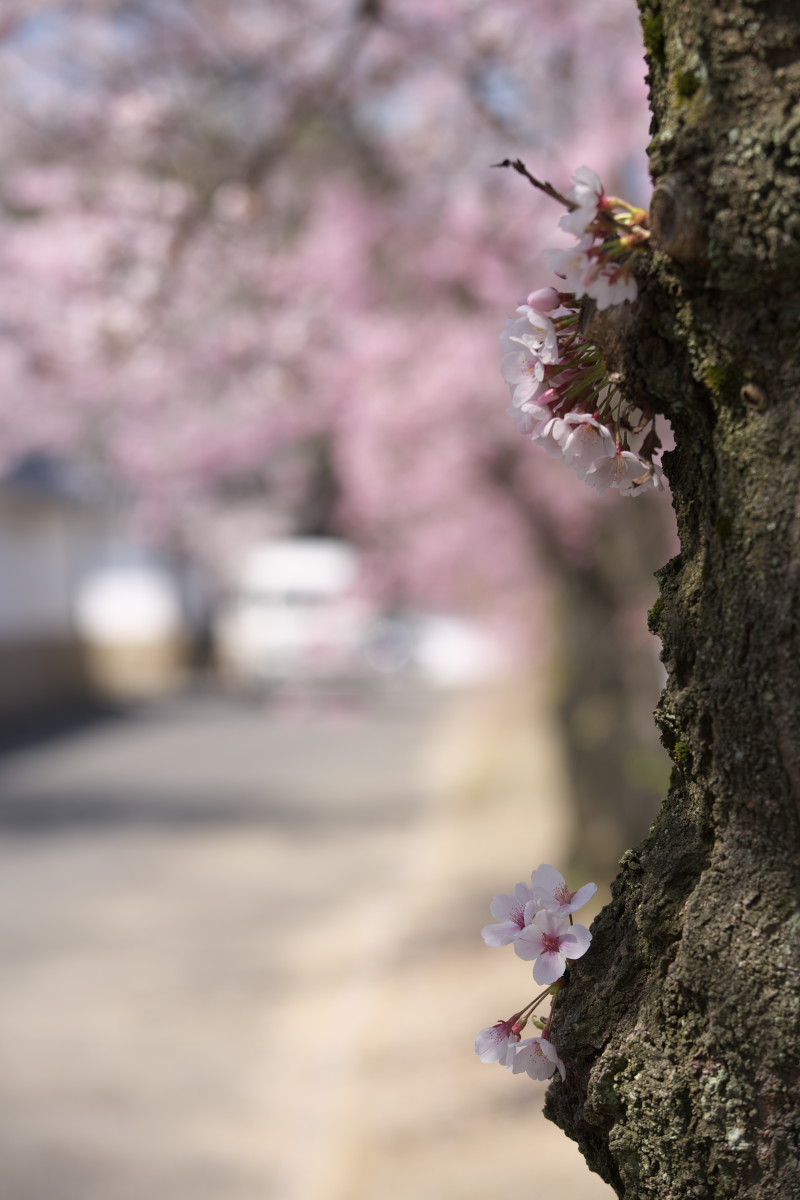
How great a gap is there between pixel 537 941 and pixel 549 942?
0.5 inches

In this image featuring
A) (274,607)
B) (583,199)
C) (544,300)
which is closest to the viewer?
(583,199)

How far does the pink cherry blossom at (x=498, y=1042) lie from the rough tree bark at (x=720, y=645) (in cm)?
6

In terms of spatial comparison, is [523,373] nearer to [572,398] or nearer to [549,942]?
[572,398]

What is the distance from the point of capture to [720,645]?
1303 mm

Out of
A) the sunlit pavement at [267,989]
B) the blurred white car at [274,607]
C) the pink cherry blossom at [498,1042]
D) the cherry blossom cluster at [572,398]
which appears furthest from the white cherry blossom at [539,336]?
the blurred white car at [274,607]

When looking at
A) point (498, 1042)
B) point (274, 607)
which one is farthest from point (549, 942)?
point (274, 607)

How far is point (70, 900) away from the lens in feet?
31.0

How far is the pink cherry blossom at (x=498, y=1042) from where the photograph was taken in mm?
1440

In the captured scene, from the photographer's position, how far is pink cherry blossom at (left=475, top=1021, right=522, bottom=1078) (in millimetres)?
1440

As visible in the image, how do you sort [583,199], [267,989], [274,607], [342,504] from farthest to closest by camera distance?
[274,607], [342,504], [267,989], [583,199]

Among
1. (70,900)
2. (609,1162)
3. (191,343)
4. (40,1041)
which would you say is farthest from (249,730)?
(609,1162)

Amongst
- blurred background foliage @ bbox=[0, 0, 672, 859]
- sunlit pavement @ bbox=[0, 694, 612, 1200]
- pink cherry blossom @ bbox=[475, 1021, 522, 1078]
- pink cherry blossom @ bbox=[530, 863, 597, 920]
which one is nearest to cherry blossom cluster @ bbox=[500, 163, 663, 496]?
pink cherry blossom @ bbox=[530, 863, 597, 920]

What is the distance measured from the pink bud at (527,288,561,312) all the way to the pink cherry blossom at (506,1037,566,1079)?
710 mm

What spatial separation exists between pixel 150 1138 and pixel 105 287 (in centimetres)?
418
